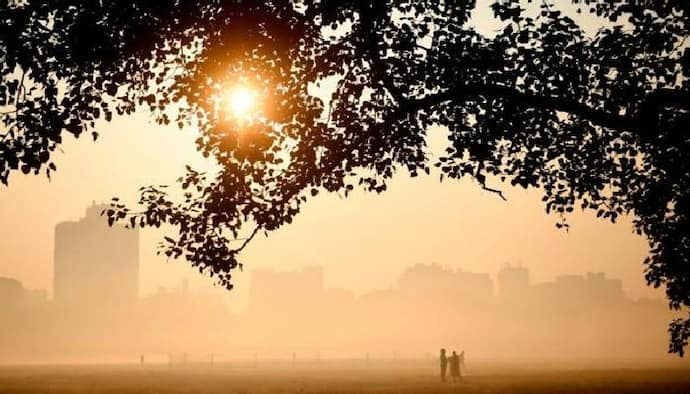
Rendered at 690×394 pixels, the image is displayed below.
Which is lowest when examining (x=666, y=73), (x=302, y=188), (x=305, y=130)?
(x=302, y=188)

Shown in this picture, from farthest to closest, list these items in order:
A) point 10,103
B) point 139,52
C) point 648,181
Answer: point 648,181, point 139,52, point 10,103

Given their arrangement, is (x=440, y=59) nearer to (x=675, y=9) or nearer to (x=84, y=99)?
(x=675, y=9)

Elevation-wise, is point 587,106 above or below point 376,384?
above

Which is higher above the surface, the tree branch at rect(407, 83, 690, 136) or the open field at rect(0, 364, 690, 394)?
the tree branch at rect(407, 83, 690, 136)

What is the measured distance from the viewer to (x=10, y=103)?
16.5m

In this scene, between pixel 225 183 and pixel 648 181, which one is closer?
pixel 225 183

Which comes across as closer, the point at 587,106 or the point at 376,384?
the point at 587,106

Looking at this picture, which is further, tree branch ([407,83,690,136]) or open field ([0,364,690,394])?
open field ([0,364,690,394])

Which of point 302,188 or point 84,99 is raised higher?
point 84,99

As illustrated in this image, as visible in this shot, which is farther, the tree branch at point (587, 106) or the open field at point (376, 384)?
the open field at point (376, 384)

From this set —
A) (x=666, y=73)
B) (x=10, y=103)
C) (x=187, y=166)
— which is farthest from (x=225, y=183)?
(x=666, y=73)

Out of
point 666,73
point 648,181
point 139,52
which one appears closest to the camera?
point 139,52

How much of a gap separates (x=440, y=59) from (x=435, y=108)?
117cm

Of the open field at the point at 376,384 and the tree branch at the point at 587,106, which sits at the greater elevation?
the tree branch at the point at 587,106
